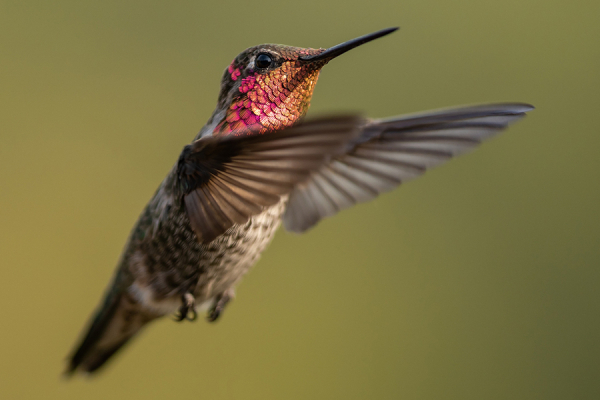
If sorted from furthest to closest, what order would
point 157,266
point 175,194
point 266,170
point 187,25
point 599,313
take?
point 599,313 → point 187,25 → point 157,266 → point 175,194 → point 266,170

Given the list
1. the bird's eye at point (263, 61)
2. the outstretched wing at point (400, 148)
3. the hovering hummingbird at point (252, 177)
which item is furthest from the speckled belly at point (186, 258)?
the bird's eye at point (263, 61)

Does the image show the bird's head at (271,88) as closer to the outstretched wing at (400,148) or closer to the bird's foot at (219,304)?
the outstretched wing at (400,148)

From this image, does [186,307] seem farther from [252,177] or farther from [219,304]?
[252,177]

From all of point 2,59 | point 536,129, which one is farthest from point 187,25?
point 536,129

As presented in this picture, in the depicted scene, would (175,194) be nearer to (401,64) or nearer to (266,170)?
(266,170)

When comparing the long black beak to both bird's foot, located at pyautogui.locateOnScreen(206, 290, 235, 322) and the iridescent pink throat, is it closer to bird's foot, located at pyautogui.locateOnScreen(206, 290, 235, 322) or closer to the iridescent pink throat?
the iridescent pink throat

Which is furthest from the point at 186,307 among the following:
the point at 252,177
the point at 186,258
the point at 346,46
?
the point at 346,46
